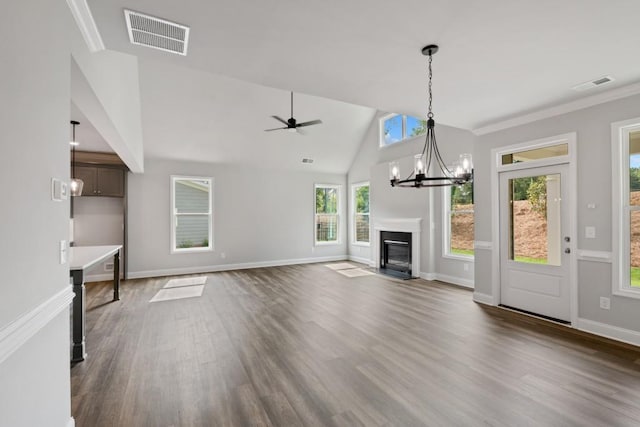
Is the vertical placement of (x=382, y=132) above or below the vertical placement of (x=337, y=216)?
above

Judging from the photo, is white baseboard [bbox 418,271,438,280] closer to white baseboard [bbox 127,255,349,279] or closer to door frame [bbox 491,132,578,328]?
door frame [bbox 491,132,578,328]

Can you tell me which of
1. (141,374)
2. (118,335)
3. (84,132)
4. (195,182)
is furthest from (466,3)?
(195,182)

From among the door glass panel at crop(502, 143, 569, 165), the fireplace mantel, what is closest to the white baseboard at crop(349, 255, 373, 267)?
the fireplace mantel

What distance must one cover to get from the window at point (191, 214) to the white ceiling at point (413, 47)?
4.88m

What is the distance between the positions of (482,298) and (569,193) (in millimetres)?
1896

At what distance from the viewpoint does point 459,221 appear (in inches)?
228

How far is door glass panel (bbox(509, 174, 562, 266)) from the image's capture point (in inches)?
150

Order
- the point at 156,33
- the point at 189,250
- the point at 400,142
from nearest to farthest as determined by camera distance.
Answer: the point at 156,33 → the point at 400,142 → the point at 189,250

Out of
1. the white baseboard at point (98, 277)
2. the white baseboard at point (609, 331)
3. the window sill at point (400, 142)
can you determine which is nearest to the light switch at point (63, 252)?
the white baseboard at point (609, 331)

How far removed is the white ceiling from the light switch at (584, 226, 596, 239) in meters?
1.51

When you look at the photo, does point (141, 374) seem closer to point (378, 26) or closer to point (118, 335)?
point (118, 335)

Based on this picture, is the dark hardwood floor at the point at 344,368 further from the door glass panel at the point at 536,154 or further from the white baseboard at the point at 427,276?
the door glass panel at the point at 536,154

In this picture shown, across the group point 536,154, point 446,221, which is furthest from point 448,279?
point 536,154

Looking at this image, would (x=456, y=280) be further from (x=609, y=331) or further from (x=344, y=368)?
(x=344, y=368)
